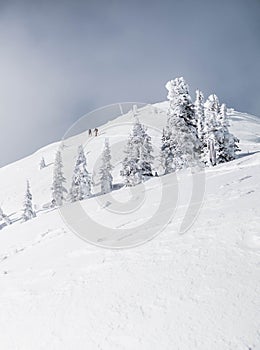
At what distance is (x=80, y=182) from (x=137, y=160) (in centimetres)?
1642

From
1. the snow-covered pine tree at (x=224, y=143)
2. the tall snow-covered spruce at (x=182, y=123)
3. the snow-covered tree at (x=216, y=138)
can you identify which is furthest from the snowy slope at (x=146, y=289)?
the snow-covered pine tree at (x=224, y=143)

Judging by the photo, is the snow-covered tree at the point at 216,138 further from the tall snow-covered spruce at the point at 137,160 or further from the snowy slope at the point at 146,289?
the snowy slope at the point at 146,289

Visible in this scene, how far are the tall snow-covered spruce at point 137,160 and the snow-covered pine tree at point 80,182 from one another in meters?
14.2

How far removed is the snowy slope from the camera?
4.77 m

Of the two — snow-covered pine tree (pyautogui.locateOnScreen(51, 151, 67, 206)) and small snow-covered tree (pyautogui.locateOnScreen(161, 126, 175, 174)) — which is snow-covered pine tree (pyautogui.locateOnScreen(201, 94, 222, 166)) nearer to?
small snow-covered tree (pyautogui.locateOnScreen(161, 126, 175, 174))

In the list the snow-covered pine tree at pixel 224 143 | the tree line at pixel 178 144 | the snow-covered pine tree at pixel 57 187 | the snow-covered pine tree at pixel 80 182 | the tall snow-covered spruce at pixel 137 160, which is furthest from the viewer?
the snow-covered pine tree at pixel 57 187

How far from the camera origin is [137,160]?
40.8 metres

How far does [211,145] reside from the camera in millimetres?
41938

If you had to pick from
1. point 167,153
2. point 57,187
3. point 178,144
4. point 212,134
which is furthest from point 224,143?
point 57,187

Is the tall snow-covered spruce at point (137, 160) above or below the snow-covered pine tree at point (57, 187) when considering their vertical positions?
below

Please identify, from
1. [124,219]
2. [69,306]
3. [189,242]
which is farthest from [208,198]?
[69,306]

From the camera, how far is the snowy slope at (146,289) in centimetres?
477

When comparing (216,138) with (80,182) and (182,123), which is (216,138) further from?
(80,182)

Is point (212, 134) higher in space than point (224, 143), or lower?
higher
